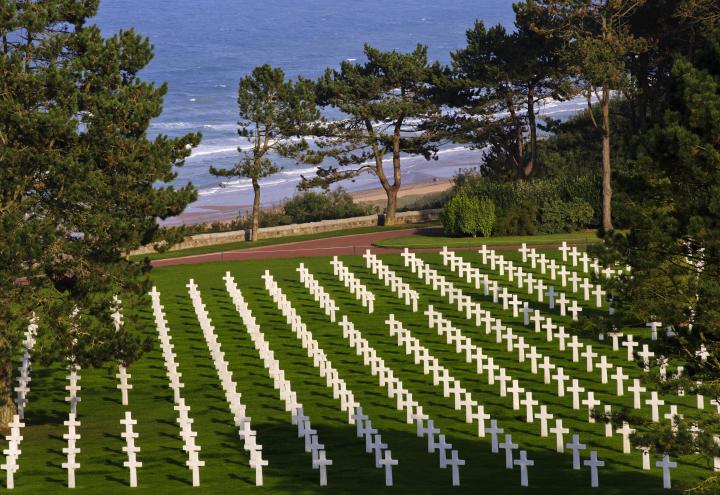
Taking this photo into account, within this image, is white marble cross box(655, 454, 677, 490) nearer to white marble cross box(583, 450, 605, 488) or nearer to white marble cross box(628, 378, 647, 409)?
white marble cross box(583, 450, 605, 488)

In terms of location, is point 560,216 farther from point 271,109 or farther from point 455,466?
point 455,466

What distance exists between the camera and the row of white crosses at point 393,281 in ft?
124

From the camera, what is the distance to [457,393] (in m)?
26.9

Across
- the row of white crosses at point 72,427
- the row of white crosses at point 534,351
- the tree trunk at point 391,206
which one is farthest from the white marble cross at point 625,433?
the tree trunk at point 391,206

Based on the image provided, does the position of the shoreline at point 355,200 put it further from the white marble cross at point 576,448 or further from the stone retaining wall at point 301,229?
the white marble cross at point 576,448

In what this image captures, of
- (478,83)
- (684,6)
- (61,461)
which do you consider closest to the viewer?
(61,461)

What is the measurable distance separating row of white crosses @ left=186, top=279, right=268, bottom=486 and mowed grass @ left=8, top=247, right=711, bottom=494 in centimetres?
27

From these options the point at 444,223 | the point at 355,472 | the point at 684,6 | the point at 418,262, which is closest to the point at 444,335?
the point at 418,262

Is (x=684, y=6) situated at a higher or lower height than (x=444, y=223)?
higher

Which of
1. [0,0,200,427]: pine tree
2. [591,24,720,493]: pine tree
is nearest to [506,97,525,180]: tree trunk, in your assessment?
[0,0,200,427]: pine tree

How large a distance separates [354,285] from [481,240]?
11521mm

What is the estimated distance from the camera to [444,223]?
175 ft

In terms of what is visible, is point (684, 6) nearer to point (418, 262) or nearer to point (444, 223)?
point (444, 223)

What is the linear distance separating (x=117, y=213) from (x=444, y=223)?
1083 inches
